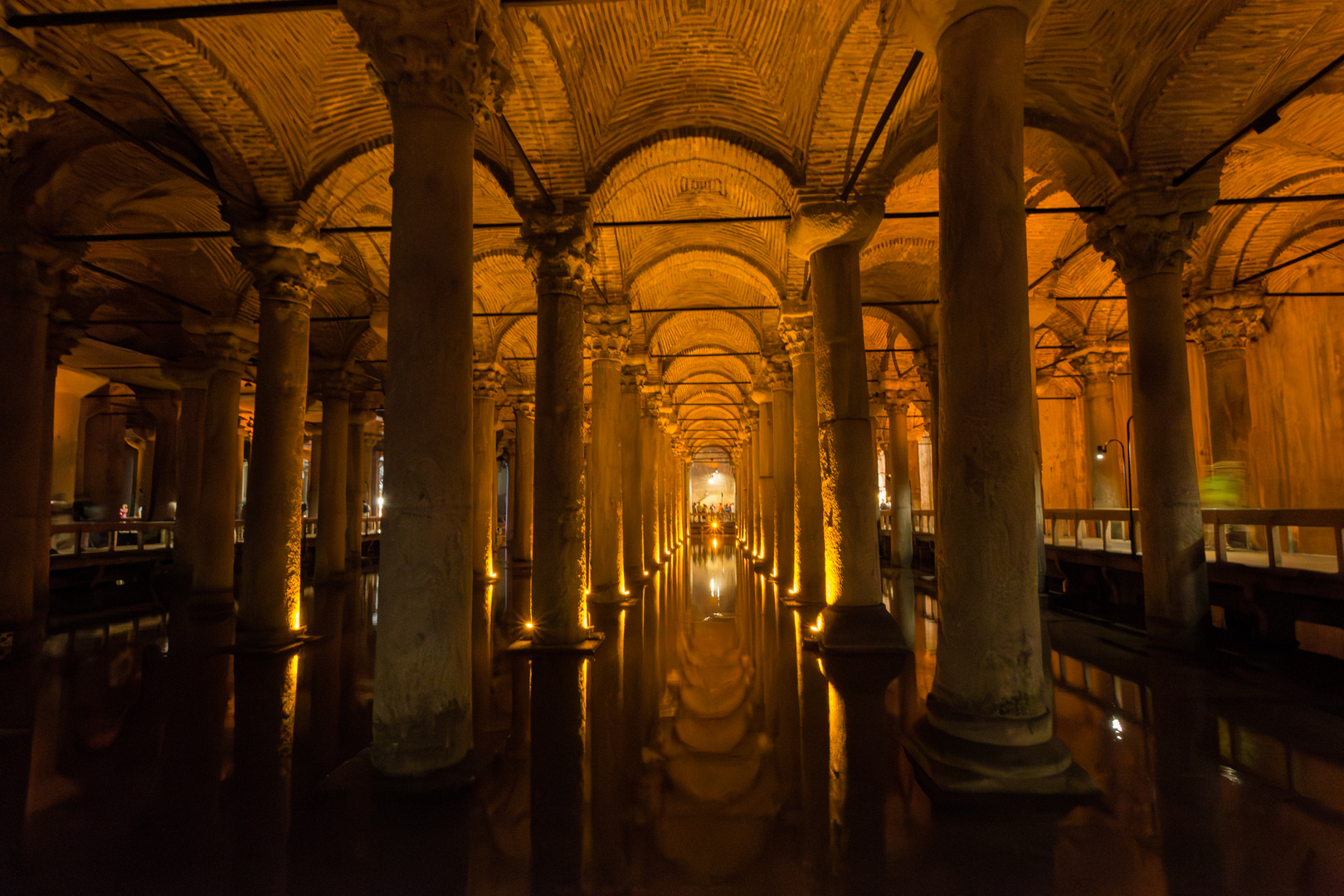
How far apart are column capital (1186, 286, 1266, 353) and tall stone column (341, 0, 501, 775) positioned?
13640 mm

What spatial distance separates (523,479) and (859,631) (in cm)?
1239

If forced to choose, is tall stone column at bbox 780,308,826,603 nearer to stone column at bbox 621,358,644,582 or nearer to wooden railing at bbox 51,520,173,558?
stone column at bbox 621,358,644,582

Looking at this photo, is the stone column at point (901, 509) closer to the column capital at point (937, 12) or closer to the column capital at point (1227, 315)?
the column capital at point (1227, 315)

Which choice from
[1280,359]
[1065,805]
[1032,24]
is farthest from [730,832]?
[1280,359]

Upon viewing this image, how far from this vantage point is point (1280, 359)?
47.5ft

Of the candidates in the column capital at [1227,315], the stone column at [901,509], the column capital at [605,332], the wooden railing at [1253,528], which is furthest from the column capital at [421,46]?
the stone column at [901,509]

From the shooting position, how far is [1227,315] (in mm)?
12281

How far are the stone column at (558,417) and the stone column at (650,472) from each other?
8602 millimetres

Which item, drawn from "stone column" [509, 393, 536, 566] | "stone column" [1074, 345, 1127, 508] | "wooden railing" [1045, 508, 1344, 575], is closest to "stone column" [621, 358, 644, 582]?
"stone column" [509, 393, 536, 566]

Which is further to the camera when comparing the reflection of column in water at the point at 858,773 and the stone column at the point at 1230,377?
the stone column at the point at 1230,377

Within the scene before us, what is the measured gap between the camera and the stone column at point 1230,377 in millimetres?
12102

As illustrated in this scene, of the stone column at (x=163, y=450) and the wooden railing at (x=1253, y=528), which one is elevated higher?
the stone column at (x=163, y=450)

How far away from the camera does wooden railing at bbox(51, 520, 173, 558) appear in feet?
40.8

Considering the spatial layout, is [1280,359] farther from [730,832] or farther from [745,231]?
[730,832]
